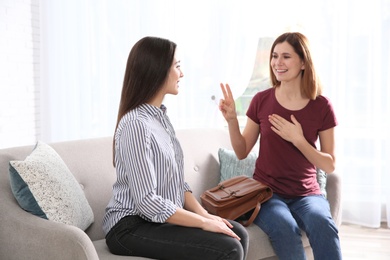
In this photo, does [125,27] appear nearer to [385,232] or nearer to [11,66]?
[11,66]

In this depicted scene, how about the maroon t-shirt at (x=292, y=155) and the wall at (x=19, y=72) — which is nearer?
the maroon t-shirt at (x=292, y=155)

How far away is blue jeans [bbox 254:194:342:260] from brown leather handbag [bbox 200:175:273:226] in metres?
0.06

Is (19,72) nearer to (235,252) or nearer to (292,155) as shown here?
(292,155)

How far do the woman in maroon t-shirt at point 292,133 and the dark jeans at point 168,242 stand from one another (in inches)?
21.1

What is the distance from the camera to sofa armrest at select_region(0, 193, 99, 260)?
204cm

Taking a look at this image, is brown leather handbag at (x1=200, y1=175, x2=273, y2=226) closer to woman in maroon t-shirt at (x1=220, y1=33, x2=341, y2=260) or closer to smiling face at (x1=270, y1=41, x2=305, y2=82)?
woman in maroon t-shirt at (x1=220, y1=33, x2=341, y2=260)

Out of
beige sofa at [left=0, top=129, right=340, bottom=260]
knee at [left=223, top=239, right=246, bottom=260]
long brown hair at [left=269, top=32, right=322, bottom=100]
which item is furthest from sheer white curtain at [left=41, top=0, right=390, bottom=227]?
knee at [left=223, top=239, right=246, bottom=260]

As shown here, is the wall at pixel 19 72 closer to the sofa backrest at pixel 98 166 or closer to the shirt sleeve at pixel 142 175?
the sofa backrest at pixel 98 166

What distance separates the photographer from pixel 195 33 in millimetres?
4738

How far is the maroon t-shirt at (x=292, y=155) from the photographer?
283 cm

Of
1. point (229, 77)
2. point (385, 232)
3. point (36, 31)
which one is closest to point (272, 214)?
point (385, 232)

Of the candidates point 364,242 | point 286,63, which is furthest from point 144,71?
point 364,242

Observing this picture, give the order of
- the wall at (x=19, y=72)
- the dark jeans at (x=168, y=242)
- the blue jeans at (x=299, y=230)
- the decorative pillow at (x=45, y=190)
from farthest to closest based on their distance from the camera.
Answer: the wall at (x=19, y=72) < the blue jeans at (x=299, y=230) < the decorative pillow at (x=45, y=190) < the dark jeans at (x=168, y=242)

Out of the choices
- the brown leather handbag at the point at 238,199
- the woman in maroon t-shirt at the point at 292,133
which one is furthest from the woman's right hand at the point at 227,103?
the brown leather handbag at the point at 238,199
